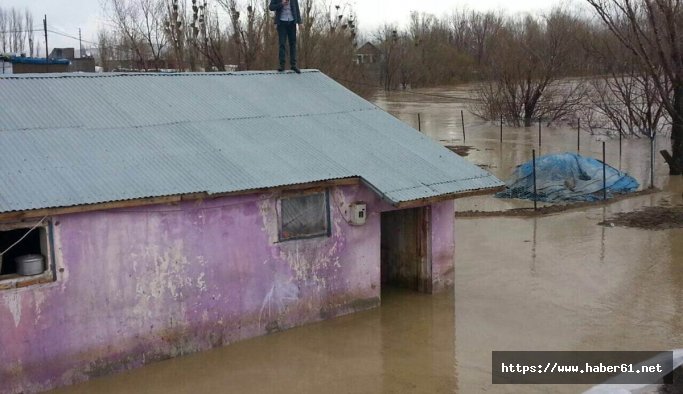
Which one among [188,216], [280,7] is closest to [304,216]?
[188,216]

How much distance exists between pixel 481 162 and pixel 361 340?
16.7m

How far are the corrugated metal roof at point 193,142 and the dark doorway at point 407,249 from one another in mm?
914

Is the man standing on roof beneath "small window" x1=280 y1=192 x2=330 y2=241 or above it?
above

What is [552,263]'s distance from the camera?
46.4ft

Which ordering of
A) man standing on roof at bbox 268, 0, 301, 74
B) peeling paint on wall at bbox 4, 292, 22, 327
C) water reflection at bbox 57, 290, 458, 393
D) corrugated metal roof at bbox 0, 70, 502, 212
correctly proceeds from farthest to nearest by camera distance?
man standing on roof at bbox 268, 0, 301, 74, corrugated metal roof at bbox 0, 70, 502, 212, water reflection at bbox 57, 290, 458, 393, peeling paint on wall at bbox 4, 292, 22, 327

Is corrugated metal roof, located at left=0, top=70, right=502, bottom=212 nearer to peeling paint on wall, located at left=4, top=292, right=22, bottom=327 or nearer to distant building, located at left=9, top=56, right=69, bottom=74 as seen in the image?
peeling paint on wall, located at left=4, top=292, right=22, bottom=327

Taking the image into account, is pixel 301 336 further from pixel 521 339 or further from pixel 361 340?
pixel 521 339

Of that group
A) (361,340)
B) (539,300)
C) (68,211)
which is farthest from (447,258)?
(68,211)

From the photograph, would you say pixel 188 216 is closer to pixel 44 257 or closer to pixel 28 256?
pixel 44 257

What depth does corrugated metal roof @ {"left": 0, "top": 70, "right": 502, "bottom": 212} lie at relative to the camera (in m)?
9.26

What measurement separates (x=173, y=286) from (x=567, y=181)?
41.8 feet

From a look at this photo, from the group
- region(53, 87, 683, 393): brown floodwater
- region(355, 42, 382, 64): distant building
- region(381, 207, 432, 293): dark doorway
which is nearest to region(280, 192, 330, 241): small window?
region(53, 87, 683, 393): brown floodwater

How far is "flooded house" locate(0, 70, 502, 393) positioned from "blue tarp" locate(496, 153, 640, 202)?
7658mm

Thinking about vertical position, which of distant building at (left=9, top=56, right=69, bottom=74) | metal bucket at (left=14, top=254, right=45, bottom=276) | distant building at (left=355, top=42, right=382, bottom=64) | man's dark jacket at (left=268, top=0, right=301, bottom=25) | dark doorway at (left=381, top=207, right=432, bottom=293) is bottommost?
dark doorway at (left=381, top=207, right=432, bottom=293)
